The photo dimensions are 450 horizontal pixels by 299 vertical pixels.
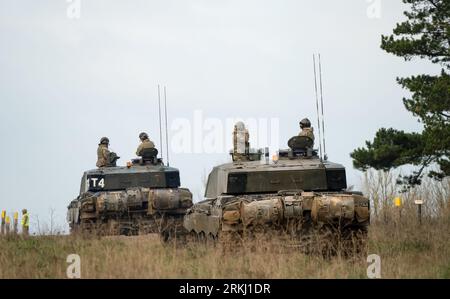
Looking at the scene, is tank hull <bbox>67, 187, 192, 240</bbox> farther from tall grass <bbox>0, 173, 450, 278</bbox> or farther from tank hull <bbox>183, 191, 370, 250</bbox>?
tank hull <bbox>183, 191, 370, 250</bbox>

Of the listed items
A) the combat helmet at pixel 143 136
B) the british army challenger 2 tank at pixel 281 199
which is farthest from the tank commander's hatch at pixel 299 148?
the combat helmet at pixel 143 136

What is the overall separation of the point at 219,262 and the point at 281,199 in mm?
1596

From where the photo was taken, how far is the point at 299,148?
17594mm

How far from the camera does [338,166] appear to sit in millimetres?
16734

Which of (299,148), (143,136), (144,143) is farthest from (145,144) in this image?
(299,148)

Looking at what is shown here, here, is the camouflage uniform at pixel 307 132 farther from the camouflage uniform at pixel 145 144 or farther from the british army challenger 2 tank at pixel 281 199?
the camouflage uniform at pixel 145 144

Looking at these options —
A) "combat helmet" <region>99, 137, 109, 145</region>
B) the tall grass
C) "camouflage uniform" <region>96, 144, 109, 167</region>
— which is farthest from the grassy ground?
"combat helmet" <region>99, 137, 109, 145</region>

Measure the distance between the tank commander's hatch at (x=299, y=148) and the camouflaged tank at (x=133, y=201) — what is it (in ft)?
15.3

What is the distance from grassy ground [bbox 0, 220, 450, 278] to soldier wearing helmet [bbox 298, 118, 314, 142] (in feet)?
8.62

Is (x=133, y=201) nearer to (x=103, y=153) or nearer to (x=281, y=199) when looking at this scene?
(x=103, y=153)

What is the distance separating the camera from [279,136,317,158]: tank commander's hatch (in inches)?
690

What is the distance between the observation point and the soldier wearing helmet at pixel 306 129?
706 inches
